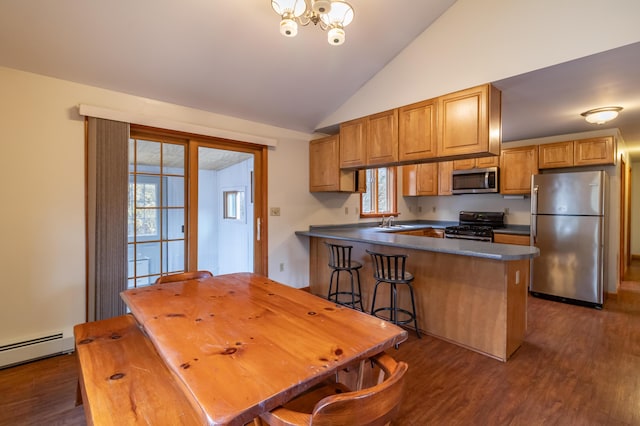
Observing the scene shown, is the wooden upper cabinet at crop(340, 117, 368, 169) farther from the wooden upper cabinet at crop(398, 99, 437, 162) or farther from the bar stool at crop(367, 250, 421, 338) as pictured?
the bar stool at crop(367, 250, 421, 338)

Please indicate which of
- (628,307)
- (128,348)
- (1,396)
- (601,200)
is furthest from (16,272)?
(628,307)

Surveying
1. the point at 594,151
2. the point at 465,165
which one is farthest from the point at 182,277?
the point at 594,151

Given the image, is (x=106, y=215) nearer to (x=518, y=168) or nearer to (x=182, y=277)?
(x=182, y=277)

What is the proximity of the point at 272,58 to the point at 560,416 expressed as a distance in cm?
351

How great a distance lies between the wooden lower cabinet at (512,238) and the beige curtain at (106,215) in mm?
4841

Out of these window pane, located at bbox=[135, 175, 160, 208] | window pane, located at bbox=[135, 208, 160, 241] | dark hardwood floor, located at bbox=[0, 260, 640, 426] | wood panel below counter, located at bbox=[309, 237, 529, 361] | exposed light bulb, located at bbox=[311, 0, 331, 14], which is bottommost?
dark hardwood floor, located at bbox=[0, 260, 640, 426]

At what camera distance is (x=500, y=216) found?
4961mm

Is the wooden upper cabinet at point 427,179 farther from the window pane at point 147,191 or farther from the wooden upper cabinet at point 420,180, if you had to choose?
the window pane at point 147,191

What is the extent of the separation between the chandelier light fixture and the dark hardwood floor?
253cm

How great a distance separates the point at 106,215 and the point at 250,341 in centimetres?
223

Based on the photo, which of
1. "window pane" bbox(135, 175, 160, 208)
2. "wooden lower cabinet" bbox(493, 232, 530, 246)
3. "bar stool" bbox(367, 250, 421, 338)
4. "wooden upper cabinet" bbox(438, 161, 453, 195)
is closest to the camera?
"bar stool" bbox(367, 250, 421, 338)

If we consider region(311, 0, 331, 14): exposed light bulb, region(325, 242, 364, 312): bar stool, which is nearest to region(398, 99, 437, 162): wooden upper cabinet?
region(325, 242, 364, 312): bar stool

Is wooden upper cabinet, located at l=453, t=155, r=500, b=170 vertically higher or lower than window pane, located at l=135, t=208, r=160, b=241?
higher

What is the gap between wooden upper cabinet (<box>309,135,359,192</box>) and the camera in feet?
13.0
